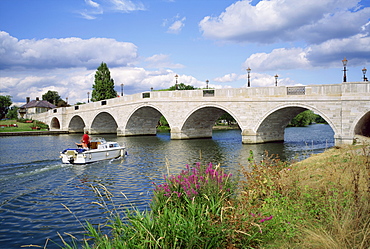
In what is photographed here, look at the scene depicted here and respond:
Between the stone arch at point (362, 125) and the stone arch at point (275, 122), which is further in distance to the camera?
the stone arch at point (275, 122)

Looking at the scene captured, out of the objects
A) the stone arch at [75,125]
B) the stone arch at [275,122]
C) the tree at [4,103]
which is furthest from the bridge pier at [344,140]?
the tree at [4,103]

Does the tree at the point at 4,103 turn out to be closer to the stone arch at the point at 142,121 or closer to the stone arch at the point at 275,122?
the stone arch at the point at 142,121

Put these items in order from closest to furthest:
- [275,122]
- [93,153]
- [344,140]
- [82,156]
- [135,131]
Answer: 1. [82,156]
2. [93,153]
3. [344,140]
4. [275,122]
5. [135,131]

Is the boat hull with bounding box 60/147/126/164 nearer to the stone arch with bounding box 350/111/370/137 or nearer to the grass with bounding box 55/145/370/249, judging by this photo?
the grass with bounding box 55/145/370/249

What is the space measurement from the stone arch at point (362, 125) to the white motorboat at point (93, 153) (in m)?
15.7

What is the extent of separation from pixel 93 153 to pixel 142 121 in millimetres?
22350

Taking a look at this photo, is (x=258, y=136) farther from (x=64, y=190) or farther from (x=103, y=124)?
(x=103, y=124)

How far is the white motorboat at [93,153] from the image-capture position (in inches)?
723

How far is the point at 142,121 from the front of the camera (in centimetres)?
4144

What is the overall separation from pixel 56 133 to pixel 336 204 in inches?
1923

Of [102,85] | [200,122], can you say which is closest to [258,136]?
[200,122]

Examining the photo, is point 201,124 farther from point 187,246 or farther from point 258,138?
point 187,246

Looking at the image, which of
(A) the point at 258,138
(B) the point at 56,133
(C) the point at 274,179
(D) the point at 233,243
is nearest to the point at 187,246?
(D) the point at 233,243

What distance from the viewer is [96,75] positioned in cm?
6191
